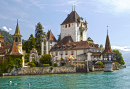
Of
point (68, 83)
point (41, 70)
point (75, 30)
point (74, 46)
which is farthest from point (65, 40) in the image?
point (68, 83)

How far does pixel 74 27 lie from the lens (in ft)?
268

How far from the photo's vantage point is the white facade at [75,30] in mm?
81438

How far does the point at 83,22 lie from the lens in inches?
3285

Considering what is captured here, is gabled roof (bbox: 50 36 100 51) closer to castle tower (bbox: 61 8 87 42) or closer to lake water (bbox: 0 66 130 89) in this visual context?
castle tower (bbox: 61 8 87 42)

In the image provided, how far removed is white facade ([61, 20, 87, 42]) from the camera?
8144 cm

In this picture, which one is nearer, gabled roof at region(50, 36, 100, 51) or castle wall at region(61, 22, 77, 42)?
gabled roof at region(50, 36, 100, 51)

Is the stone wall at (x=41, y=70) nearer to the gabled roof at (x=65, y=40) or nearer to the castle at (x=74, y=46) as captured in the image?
the castle at (x=74, y=46)

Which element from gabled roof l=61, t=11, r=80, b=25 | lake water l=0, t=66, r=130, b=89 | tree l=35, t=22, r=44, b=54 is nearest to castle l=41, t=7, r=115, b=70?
gabled roof l=61, t=11, r=80, b=25

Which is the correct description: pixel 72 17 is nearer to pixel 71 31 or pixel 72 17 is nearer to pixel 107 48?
pixel 71 31

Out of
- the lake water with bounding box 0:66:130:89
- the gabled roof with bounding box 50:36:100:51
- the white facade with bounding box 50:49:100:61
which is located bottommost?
the lake water with bounding box 0:66:130:89

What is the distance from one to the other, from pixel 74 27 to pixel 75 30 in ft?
3.87

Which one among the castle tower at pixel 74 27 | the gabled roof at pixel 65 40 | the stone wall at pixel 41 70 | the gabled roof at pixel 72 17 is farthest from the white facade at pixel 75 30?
the stone wall at pixel 41 70

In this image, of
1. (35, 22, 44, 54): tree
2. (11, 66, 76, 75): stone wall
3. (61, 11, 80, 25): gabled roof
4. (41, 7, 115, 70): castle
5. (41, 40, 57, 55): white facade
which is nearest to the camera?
(11, 66, 76, 75): stone wall

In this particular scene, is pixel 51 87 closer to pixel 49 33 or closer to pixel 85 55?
pixel 85 55
